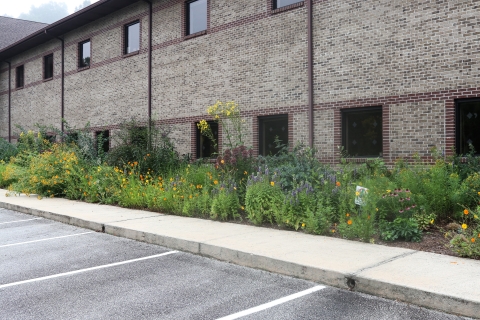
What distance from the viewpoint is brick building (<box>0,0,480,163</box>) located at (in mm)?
10711

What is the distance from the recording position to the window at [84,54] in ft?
74.2

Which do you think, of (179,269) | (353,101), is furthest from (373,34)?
(179,269)

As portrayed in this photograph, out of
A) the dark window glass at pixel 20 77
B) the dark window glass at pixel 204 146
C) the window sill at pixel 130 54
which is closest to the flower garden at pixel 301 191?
the dark window glass at pixel 204 146

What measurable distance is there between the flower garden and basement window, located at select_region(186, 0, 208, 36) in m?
4.66

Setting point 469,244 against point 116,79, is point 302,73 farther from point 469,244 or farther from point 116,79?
point 116,79

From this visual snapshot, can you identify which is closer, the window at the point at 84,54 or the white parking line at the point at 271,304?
the white parking line at the point at 271,304

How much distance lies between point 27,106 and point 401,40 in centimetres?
2316

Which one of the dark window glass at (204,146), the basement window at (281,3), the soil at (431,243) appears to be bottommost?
the soil at (431,243)

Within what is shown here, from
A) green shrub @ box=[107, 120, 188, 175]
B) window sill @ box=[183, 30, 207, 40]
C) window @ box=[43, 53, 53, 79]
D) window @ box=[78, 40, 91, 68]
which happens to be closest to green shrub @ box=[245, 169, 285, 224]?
green shrub @ box=[107, 120, 188, 175]

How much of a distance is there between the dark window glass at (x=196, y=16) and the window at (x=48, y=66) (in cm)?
1180

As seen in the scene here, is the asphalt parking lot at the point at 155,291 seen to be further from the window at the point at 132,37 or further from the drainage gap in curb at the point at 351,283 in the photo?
the window at the point at 132,37

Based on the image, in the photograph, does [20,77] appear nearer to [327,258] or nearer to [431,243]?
[327,258]

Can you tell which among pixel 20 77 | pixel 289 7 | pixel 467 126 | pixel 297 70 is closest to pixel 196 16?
pixel 289 7

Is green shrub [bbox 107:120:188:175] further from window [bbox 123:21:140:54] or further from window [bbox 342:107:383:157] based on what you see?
window [bbox 123:21:140:54]
